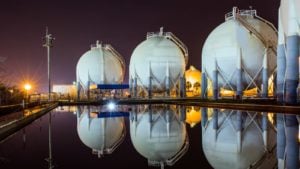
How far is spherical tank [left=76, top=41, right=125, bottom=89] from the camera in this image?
209 ft

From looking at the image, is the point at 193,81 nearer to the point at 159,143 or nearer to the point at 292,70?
the point at 292,70

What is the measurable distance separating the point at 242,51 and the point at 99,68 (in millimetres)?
29678

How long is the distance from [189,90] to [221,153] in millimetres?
68677

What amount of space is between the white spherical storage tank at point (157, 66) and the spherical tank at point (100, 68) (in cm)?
620

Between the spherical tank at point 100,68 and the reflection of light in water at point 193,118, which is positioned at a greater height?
the spherical tank at point 100,68

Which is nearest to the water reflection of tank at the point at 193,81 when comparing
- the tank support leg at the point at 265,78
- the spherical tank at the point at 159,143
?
the tank support leg at the point at 265,78

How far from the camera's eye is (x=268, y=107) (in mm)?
22906

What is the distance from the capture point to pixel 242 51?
41031mm

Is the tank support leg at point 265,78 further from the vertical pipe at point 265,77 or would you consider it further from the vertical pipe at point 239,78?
the vertical pipe at point 239,78

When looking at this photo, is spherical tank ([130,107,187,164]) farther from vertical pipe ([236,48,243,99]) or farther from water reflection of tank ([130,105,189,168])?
vertical pipe ([236,48,243,99])

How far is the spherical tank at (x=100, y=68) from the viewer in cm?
6378

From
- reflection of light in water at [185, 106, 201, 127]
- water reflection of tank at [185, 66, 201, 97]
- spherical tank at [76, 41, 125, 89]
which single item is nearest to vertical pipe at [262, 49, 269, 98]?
reflection of light in water at [185, 106, 201, 127]

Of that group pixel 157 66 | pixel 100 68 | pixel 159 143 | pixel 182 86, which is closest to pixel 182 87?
pixel 182 86

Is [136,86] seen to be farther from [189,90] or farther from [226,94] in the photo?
[189,90]
